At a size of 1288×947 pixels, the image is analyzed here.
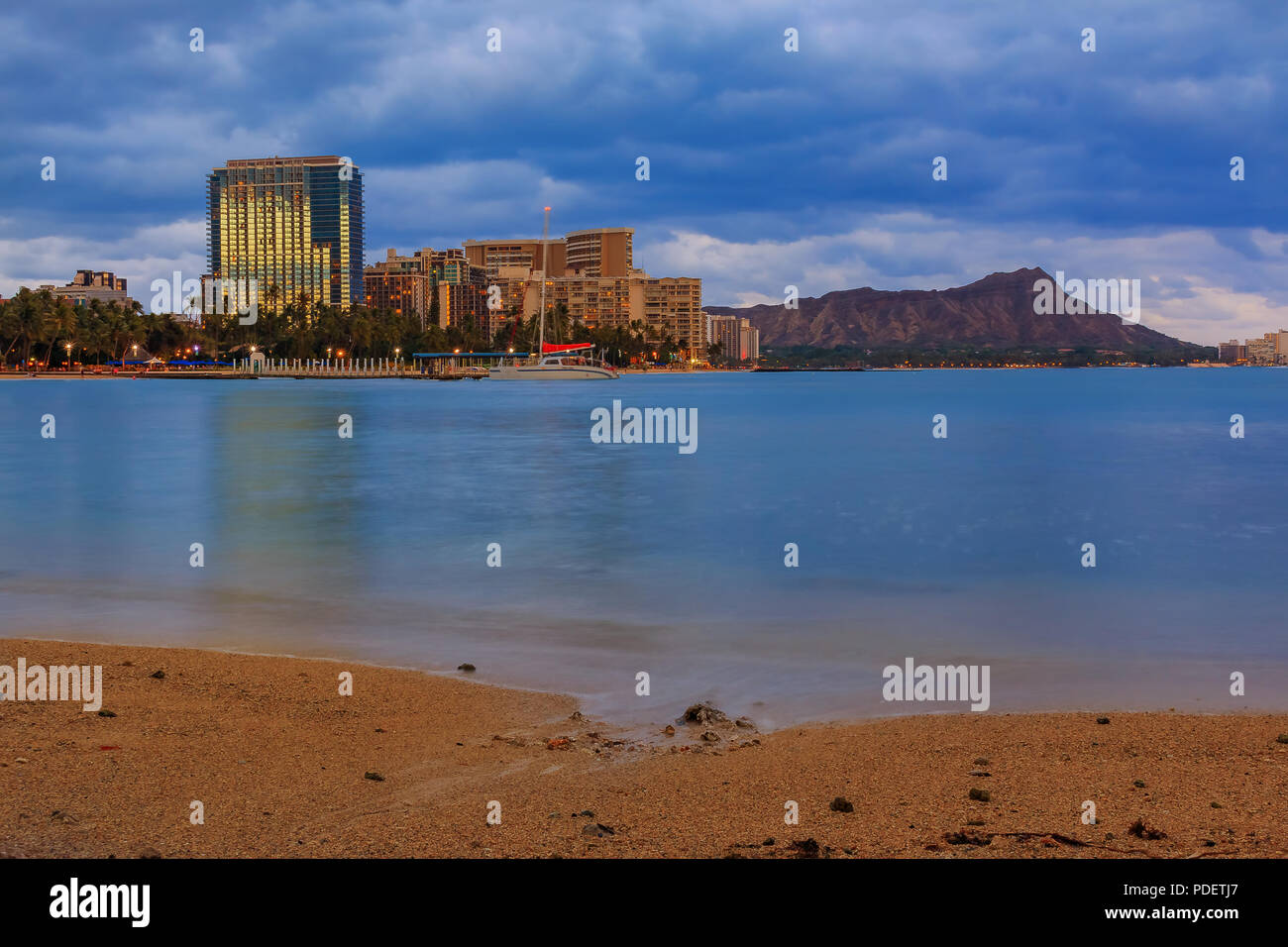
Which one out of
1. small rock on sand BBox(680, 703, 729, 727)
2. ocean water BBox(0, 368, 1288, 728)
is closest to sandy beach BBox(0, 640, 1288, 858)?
small rock on sand BBox(680, 703, 729, 727)

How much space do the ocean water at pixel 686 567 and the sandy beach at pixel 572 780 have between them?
1412 mm

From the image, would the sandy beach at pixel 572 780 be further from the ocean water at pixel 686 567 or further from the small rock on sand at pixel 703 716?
the ocean water at pixel 686 567

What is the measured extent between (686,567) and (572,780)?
47.4ft

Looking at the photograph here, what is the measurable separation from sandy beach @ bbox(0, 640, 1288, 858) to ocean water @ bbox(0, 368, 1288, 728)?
55.6 inches

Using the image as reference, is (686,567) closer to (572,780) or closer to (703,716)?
(703,716)

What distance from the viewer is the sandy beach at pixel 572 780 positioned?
7121 millimetres

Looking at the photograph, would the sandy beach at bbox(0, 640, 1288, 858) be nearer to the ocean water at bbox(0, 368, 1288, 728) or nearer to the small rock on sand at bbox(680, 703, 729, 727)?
the small rock on sand at bbox(680, 703, 729, 727)

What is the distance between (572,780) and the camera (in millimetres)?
8891

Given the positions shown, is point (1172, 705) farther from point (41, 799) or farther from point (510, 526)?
point (510, 526)

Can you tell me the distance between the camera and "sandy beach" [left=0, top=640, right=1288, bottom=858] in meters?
7.12
